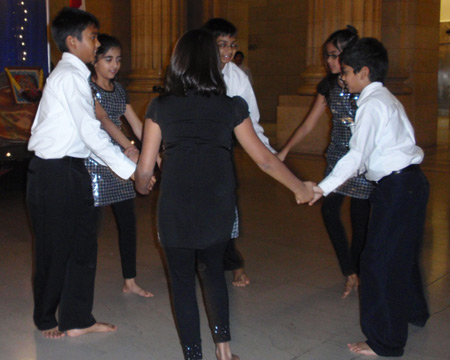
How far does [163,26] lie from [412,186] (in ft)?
35.6

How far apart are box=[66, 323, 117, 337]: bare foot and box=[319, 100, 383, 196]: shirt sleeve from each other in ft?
5.19

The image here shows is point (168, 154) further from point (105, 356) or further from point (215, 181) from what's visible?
point (105, 356)

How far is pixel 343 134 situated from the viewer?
4.20m

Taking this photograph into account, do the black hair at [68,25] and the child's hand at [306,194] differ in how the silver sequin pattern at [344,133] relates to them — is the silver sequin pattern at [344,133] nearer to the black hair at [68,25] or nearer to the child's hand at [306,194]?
the child's hand at [306,194]

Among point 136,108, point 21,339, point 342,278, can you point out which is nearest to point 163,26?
point 136,108

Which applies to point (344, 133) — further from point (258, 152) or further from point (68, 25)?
point (68, 25)

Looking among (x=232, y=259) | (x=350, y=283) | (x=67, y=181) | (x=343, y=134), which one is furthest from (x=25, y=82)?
(x=350, y=283)

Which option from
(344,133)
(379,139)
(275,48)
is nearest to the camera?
(379,139)

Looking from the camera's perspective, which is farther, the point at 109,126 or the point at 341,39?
the point at 341,39

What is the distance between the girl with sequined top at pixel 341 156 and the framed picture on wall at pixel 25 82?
4.21 metres

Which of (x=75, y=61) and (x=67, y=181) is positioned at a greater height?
(x=75, y=61)

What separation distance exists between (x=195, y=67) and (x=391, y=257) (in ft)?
4.82

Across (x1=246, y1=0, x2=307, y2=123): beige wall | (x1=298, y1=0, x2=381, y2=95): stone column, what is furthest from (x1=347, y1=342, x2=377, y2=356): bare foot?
(x1=246, y1=0, x2=307, y2=123): beige wall

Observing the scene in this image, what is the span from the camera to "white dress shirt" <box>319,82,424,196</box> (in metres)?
3.22
